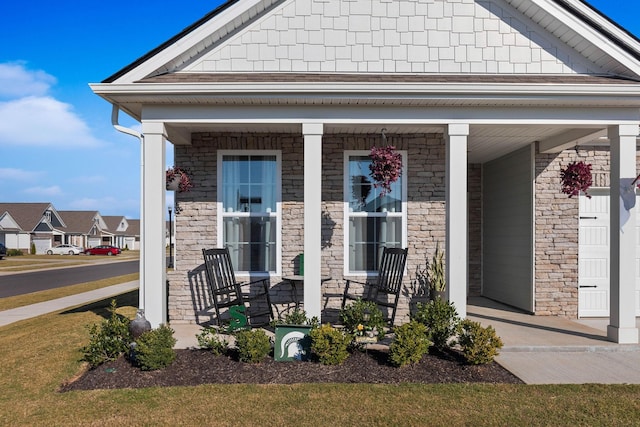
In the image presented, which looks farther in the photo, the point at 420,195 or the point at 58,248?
the point at 58,248

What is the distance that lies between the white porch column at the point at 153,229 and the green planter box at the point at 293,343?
161cm

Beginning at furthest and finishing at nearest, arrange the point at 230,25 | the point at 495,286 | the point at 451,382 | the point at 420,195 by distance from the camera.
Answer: the point at 495,286
the point at 420,195
the point at 230,25
the point at 451,382

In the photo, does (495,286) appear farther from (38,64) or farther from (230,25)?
(38,64)

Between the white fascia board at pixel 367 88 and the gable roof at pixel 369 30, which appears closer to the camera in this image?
the white fascia board at pixel 367 88

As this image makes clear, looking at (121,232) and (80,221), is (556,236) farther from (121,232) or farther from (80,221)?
(121,232)

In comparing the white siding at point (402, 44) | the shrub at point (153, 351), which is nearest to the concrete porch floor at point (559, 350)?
the shrub at point (153, 351)

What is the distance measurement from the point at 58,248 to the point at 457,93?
156 ft

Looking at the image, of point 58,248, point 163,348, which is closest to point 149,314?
point 163,348

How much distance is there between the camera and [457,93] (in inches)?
207

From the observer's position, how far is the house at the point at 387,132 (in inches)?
214

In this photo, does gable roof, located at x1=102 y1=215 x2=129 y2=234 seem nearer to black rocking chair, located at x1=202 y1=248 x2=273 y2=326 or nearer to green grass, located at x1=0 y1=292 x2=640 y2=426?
black rocking chair, located at x1=202 y1=248 x2=273 y2=326

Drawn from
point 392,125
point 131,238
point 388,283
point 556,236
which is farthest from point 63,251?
point 556,236

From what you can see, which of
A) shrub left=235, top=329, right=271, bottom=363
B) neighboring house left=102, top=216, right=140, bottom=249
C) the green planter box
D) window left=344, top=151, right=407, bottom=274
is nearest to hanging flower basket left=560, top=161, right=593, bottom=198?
window left=344, top=151, right=407, bottom=274

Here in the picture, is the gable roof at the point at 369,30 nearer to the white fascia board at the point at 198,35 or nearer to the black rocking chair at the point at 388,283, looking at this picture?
the white fascia board at the point at 198,35
